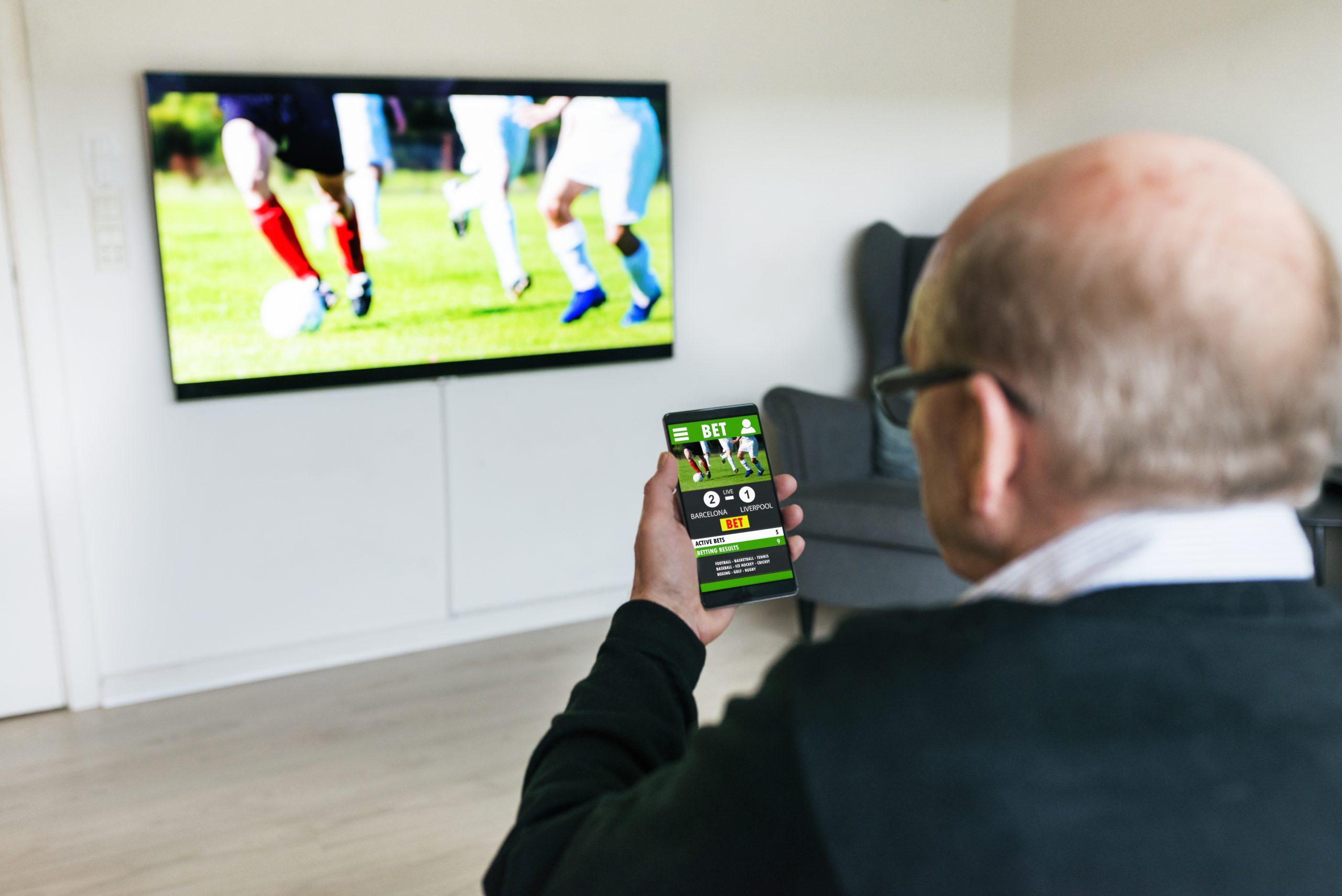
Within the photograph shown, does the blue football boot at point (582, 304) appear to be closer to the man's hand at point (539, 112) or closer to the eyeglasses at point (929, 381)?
the man's hand at point (539, 112)

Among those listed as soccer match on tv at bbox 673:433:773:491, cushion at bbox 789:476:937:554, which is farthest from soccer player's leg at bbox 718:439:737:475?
cushion at bbox 789:476:937:554

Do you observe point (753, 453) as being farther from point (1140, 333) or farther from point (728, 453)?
point (1140, 333)

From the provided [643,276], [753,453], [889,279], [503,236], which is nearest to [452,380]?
[503,236]

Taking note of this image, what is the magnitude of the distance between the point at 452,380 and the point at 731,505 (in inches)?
80.4

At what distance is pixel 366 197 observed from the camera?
309 cm

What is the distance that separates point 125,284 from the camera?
2910 mm

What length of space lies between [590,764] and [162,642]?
8.74 ft

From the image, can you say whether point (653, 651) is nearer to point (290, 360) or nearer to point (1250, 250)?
point (1250, 250)

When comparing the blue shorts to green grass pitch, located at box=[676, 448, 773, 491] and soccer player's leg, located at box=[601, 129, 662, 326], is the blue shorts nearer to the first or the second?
soccer player's leg, located at box=[601, 129, 662, 326]

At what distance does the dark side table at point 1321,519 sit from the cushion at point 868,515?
95 cm

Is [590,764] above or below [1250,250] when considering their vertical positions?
below

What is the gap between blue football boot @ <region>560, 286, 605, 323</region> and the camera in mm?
3436

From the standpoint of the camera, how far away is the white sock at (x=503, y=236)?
10.7 feet

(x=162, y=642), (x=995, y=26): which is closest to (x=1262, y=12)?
(x=995, y=26)
